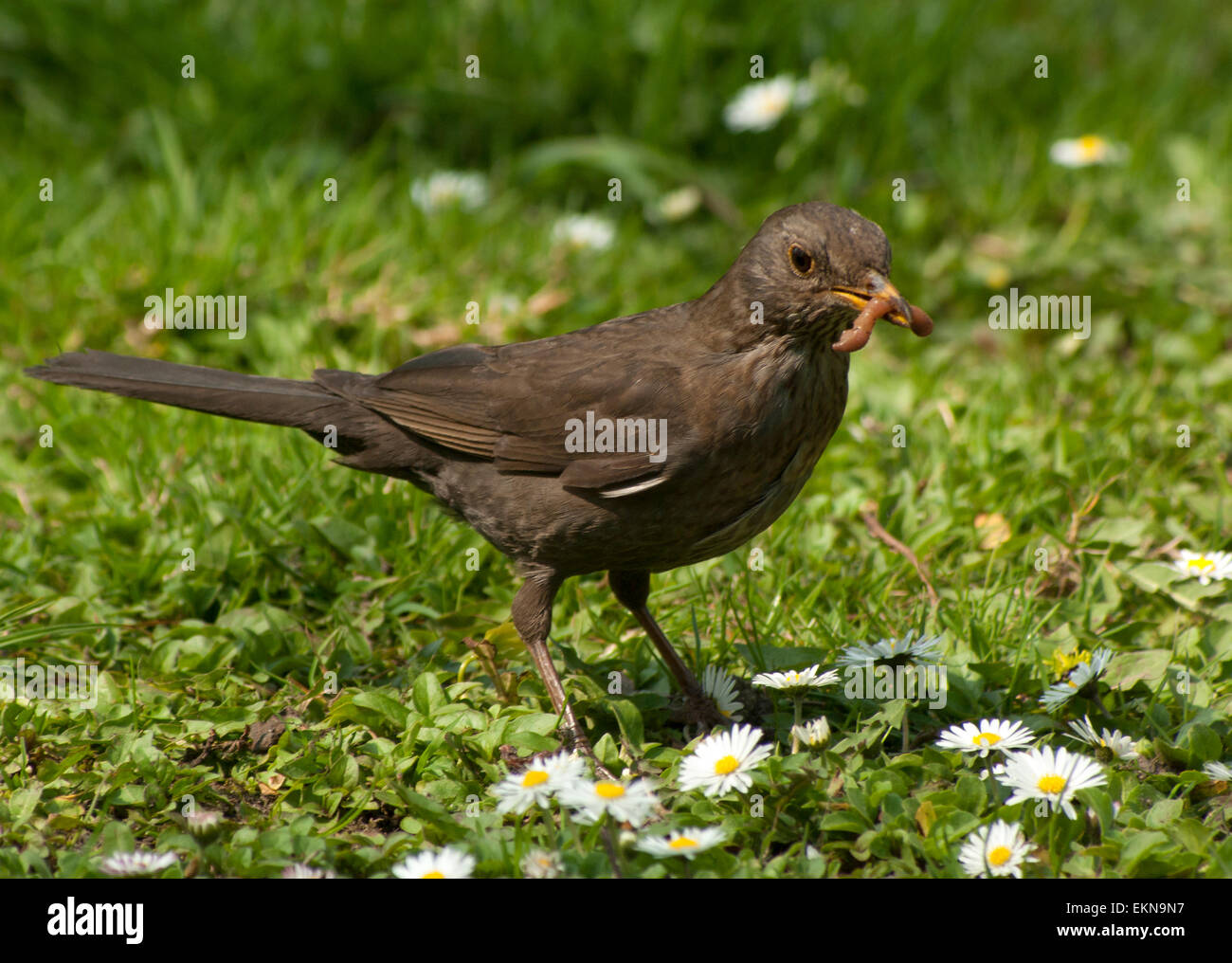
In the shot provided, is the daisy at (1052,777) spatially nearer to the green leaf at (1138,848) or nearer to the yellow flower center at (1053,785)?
the yellow flower center at (1053,785)

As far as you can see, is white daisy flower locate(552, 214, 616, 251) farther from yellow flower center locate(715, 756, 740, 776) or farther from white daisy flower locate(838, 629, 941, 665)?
yellow flower center locate(715, 756, 740, 776)

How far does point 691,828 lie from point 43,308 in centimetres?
432

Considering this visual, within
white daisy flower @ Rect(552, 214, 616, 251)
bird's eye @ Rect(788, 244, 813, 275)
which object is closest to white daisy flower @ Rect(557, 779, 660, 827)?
bird's eye @ Rect(788, 244, 813, 275)

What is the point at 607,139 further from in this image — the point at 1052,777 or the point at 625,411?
the point at 1052,777

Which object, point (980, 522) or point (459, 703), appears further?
point (980, 522)

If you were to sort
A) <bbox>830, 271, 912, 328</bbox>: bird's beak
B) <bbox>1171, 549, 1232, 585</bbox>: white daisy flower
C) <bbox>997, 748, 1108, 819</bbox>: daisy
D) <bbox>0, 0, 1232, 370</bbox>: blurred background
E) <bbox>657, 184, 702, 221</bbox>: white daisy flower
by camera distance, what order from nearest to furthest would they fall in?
<bbox>997, 748, 1108, 819</bbox>: daisy
<bbox>830, 271, 912, 328</bbox>: bird's beak
<bbox>1171, 549, 1232, 585</bbox>: white daisy flower
<bbox>0, 0, 1232, 370</bbox>: blurred background
<bbox>657, 184, 702, 221</bbox>: white daisy flower

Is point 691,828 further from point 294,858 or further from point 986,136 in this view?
point 986,136

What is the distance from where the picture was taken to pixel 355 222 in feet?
22.4

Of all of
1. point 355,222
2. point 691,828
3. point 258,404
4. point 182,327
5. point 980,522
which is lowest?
point 691,828

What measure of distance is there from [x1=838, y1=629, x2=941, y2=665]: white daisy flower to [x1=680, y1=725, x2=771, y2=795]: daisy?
498 mm

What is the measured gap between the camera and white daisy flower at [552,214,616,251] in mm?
7137

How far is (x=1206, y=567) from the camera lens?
456 cm

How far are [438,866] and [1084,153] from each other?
5.94 metres
